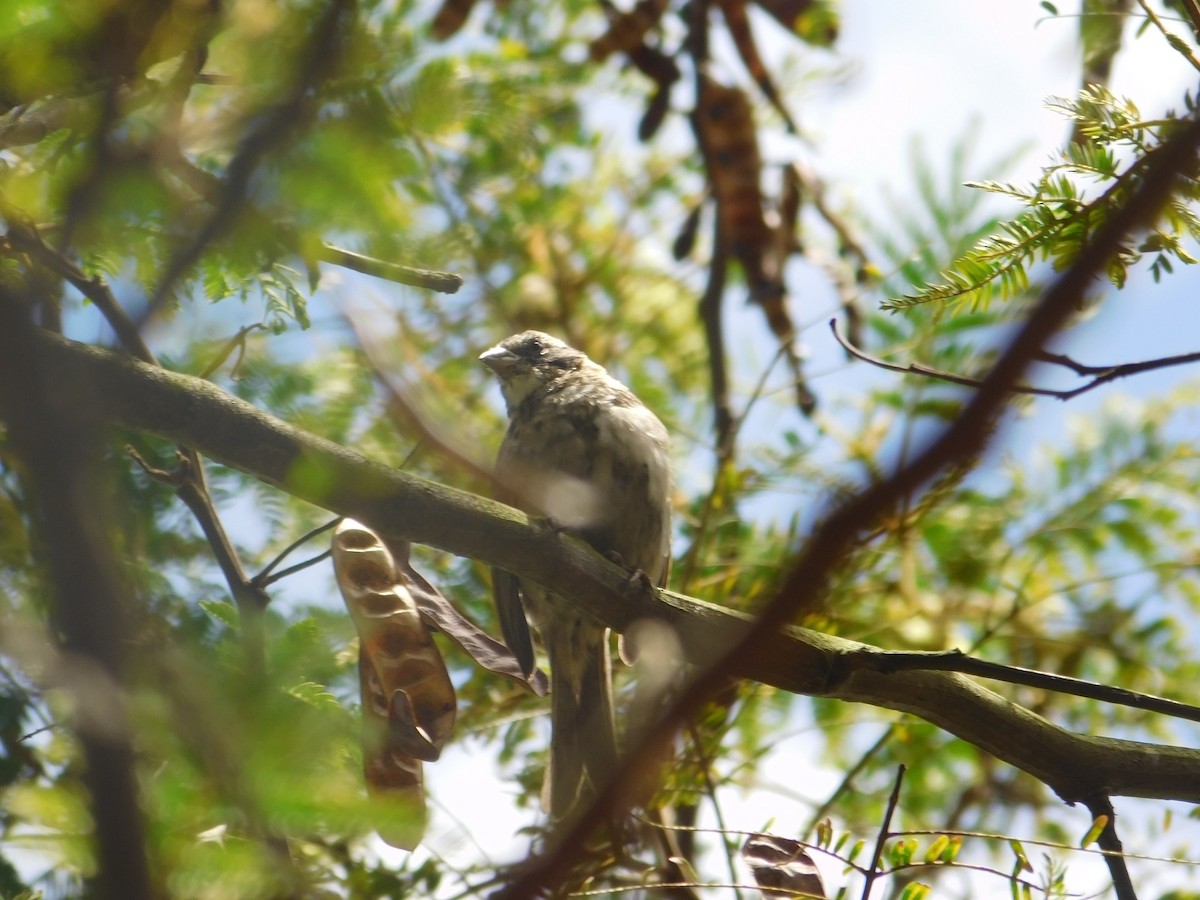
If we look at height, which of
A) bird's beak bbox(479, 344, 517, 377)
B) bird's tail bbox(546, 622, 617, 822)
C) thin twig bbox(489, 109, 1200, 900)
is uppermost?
bird's beak bbox(479, 344, 517, 377)

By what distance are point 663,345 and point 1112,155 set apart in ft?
10.5

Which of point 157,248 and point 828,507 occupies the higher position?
point 157,248

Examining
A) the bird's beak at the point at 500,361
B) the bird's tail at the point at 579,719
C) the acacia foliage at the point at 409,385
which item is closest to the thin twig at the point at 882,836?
the acacia foliage at the point at 409,385

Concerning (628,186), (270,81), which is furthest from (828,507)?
(628,186)

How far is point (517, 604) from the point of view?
3688 mm

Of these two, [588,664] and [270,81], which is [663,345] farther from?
[270,81]

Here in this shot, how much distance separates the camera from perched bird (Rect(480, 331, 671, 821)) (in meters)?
3.75

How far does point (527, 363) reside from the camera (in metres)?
4.38

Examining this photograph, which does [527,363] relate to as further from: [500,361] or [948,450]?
[948,450]

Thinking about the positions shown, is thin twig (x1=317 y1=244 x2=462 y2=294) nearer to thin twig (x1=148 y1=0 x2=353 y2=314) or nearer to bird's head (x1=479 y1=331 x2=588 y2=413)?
thin twig (x1=148 y1=0 x2=353 y2=314)

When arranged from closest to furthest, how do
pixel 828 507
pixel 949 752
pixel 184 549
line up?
pixel 828 507
pixel 184 549
pixel 949 752

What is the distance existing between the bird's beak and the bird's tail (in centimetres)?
102

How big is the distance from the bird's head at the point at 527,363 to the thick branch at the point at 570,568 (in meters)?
1.87

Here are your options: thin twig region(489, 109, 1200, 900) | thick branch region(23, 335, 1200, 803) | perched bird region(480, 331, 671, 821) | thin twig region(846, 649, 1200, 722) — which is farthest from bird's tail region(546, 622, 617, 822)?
thin twig region(489, 109, 1200, 900)
